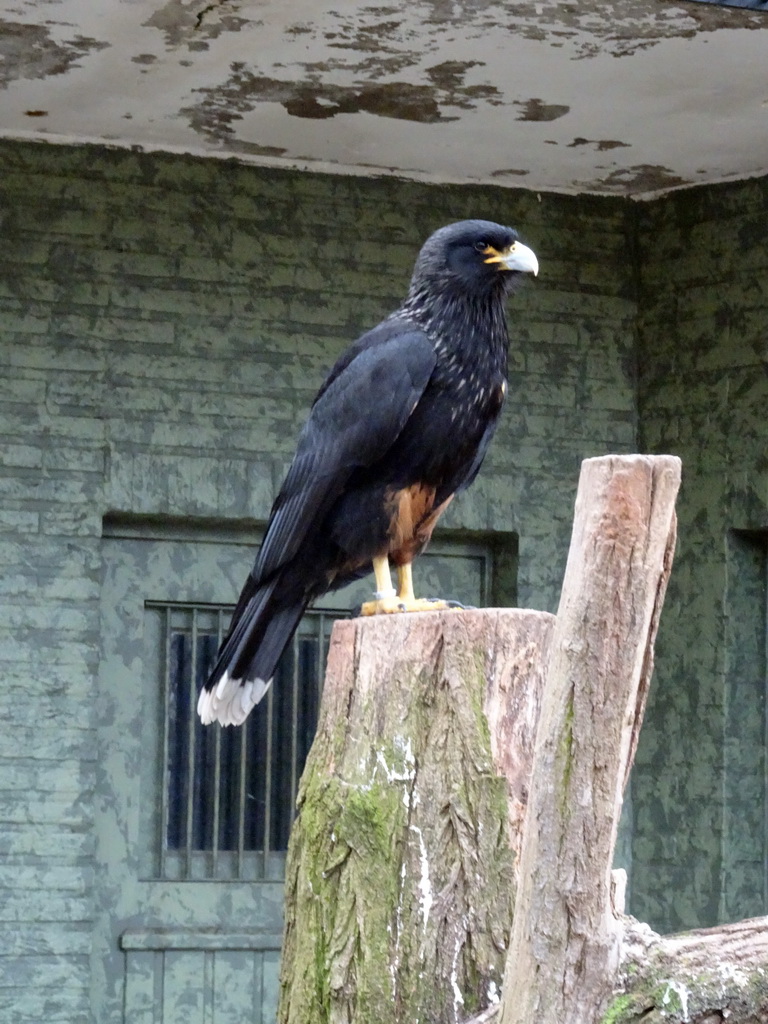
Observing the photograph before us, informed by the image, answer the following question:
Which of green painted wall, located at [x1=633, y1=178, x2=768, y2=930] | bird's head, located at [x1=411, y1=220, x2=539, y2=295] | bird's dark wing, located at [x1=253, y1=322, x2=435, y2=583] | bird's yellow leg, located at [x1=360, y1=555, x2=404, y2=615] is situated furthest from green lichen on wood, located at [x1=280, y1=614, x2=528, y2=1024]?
green painted wall, located at [x1=633, y1=178, x2=768, y2=930]

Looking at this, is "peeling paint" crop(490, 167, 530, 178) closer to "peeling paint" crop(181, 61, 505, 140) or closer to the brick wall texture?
the brick wall texture

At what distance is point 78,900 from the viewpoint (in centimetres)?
552

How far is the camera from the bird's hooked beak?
168 inches

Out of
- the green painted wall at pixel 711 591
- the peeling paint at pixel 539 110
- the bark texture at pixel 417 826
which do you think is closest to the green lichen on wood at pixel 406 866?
the bark texture at pixel 417 826

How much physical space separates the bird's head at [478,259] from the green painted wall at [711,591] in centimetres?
202

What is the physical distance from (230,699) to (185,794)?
199 cm

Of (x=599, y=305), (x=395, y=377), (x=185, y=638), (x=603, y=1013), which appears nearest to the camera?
(x=603, y=1013)

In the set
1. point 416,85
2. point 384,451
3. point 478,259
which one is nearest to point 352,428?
point 384,451

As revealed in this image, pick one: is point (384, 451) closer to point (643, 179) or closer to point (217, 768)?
point (217, 768)

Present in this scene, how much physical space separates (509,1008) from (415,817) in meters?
0.74

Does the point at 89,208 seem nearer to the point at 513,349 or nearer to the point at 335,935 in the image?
the point at 513,349

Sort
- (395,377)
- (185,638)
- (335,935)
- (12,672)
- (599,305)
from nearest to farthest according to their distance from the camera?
1. (335,935)
2. (395,377)
3. (12,672)
4. (185,638)
5. (599,305)

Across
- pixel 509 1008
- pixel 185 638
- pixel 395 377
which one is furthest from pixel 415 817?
pixel 185 638

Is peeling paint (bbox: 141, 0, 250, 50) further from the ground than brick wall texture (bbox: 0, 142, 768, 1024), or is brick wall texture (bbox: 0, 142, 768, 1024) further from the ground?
peeling paint (bbox: 141, 0, 250, 50)
